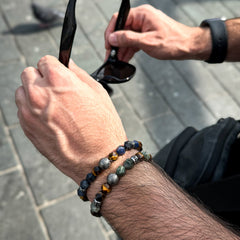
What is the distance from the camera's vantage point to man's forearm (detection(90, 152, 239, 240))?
86 cm

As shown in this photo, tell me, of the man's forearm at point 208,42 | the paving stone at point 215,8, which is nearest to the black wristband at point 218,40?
the man's forearm at point 208,42

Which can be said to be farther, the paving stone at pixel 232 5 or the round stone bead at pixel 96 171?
the paving stone at pixel 232 5

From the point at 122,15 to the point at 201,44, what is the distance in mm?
476

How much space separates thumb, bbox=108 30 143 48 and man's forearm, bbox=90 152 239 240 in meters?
0.80

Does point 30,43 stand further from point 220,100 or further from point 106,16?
point 220,100

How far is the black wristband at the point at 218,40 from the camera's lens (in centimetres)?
161

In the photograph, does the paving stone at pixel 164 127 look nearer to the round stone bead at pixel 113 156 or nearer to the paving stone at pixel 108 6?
the paving stone at pixel 108 6

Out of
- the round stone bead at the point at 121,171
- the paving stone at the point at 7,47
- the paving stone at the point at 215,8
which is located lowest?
the paving stone at the point at 7,47

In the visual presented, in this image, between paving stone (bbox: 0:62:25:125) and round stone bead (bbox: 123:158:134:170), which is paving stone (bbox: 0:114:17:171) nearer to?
paving stone (bbox: 0:62:25:125)

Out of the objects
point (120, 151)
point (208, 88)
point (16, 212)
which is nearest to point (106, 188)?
point (120, 151)

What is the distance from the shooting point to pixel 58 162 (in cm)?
105

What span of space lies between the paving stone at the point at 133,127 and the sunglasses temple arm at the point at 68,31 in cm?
164

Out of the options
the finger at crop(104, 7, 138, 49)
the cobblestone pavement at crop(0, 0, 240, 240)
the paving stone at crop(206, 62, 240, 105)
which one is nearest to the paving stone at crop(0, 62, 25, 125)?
the cobblestone pavement at crop(0, 0, 240, 240)

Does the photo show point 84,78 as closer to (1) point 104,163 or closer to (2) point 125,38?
(1) point 104,163
